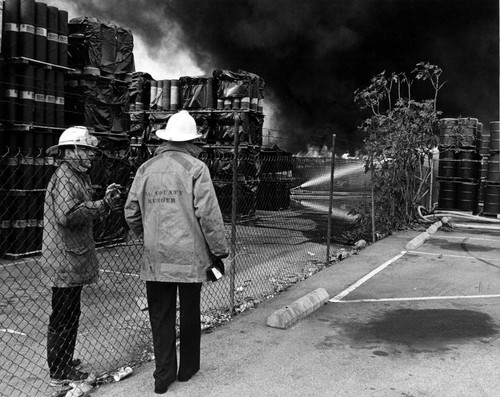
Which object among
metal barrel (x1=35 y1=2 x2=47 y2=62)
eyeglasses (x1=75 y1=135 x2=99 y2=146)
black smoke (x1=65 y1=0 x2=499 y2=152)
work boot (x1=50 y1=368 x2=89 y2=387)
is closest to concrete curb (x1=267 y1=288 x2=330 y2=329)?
work boot (x1=50 y1=368 x2=89 y2=387)

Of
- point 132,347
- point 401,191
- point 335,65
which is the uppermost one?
point 335,65

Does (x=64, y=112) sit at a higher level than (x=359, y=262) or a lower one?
higher

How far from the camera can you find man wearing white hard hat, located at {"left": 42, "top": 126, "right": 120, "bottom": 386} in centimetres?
360

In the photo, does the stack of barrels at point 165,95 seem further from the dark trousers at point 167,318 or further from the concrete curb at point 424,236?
the dark trousers at point 167,318

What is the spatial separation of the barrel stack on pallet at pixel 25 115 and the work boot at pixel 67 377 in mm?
5059

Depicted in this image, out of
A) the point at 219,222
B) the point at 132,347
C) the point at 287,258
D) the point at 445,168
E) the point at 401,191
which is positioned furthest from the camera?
the point at 445,168

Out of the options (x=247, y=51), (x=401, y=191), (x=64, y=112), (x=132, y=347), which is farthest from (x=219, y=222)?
(x=247, y=51)

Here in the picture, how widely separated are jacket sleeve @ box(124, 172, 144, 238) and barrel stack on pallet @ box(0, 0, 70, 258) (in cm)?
522

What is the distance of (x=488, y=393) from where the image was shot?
368 centimetres

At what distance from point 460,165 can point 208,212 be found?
47.8 ft

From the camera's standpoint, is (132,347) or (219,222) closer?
(219,222)

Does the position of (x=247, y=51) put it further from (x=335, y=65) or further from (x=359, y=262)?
(x=359, y=262)

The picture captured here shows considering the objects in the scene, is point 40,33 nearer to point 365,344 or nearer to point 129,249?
point 129,249

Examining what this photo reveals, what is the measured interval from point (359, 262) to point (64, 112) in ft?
19.1
